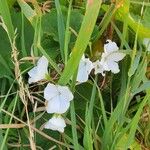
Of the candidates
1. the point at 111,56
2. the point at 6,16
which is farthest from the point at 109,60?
the point at 6,16

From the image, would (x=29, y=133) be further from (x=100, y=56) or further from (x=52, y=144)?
(x=100, y=56)

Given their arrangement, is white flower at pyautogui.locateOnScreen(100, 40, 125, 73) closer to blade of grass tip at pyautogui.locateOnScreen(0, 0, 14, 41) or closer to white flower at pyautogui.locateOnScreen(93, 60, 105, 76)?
white flower at pyautogui.locateOnScreen(93, 60, 105, 76)

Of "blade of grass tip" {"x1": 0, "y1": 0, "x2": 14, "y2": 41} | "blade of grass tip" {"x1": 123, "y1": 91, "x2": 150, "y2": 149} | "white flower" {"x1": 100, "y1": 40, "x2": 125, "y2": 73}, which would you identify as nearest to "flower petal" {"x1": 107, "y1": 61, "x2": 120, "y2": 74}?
"white flower" {"x1": 100, "y1": 40, "x2": 125, "y2": 73}

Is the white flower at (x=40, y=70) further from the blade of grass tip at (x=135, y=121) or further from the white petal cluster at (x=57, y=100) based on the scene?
the blade of grass tip at (x=135, y=121)

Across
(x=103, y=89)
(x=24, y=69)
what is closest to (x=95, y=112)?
(x=103, y=89)

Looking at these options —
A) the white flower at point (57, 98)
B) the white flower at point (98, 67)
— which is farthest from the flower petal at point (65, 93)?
the white flower at point (98, 67)

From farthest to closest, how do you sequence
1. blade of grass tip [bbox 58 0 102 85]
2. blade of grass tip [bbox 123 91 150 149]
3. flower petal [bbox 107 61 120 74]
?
flower petal [bbox 107 61 120 74] → blade of grass tip [bbox 123 91 150 149] → blade of grass tip [bbox 58 0 102 85]
